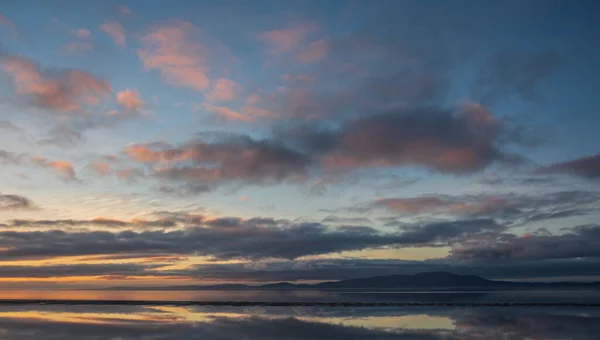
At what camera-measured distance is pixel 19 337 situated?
3381 cm

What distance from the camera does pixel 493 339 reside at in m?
32.8

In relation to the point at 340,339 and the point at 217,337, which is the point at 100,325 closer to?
the point at 217,337

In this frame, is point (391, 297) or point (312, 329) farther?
point (391, 297)

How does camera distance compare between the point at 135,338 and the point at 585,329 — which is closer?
the point at 135,338

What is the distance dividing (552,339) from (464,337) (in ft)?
17.6

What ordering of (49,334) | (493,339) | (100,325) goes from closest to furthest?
(493,339), (49,334), (100,325)

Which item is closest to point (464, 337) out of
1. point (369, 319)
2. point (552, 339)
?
point (552, 339)

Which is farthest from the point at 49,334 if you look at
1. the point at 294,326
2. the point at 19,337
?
the point at 294,326

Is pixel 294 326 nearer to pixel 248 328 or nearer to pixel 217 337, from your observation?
pixel 248 328

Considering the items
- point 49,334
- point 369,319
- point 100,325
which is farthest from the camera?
point 369,319

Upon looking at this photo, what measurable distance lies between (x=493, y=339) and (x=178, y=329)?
72.4 feet

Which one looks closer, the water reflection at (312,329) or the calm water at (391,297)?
the water reflection at (312,329)

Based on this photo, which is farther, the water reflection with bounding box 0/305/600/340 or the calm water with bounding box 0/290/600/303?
the calm water with bounding box 0/290/600/303

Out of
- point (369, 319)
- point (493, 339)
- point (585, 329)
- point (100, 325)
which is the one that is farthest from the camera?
point (369, 319)
